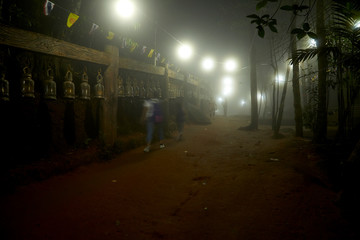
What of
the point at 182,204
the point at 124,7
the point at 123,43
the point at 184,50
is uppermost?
the point at 184,50

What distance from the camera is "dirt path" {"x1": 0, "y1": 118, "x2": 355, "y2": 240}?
2.67 meters

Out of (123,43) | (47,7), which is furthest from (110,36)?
(47,7)

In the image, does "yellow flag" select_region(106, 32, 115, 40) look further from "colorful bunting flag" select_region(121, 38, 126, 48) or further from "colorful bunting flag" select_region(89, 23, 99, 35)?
"colorful bunting flag" select_region(121, 38, 126, 48)

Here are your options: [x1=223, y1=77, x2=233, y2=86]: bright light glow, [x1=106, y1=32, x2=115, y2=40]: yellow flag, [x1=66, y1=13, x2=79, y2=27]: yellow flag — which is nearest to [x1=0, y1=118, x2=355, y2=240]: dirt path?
[x1=66, y1=13, x2=79, y2=27]: yellow flag

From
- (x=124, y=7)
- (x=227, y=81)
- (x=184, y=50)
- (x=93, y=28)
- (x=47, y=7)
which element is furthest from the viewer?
(x=227, y=81)

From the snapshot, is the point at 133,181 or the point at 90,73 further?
the point at 90,73

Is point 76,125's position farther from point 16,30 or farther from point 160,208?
point 160,208

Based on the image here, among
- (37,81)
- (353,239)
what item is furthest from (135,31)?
(353,239)

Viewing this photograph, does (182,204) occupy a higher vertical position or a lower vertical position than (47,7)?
lower

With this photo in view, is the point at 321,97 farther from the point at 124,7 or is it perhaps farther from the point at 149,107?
the point at 124,7

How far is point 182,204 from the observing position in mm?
3492

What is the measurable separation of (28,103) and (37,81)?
66 cm

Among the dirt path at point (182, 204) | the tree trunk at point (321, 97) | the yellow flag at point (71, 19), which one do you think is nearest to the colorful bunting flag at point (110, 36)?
the yellow flag at point (71, 19)

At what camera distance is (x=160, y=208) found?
133 inches
